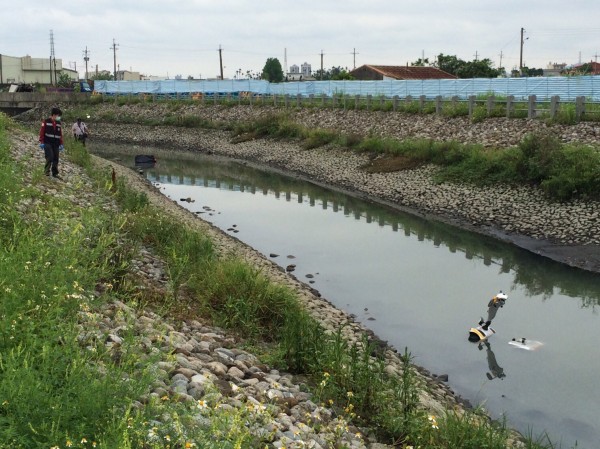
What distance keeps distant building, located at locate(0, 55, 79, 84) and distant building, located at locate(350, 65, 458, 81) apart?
50235 millimetres

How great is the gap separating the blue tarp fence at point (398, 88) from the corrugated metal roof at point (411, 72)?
14.5m

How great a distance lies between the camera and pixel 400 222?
948 inches

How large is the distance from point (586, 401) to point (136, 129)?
174ft

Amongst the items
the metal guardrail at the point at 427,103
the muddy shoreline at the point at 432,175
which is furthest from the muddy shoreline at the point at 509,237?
the metal guardrail at the point at 427,103

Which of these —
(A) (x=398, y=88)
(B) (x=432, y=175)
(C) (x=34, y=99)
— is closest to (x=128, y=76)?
(C) (x=34, y=99)

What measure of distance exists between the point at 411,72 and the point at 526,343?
196 ft

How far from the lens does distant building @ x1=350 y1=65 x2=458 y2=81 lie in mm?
67169

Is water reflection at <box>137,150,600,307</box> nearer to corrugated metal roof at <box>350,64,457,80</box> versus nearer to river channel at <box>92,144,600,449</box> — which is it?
river channel at <box>92,144,600,449</box>

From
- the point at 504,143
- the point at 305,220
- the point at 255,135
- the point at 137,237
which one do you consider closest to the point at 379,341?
the point at 137,237

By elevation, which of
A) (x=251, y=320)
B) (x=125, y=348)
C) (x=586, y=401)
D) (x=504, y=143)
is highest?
(x=504, y=143)

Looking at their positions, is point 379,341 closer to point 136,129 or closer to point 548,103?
point 548,103

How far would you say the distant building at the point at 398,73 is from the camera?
67.2 meters

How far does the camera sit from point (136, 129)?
5803 centimetres

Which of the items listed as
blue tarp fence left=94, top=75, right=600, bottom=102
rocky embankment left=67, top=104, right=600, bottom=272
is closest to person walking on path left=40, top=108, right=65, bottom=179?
rocky embankment left=67, top=104, right=600, bottom=272
